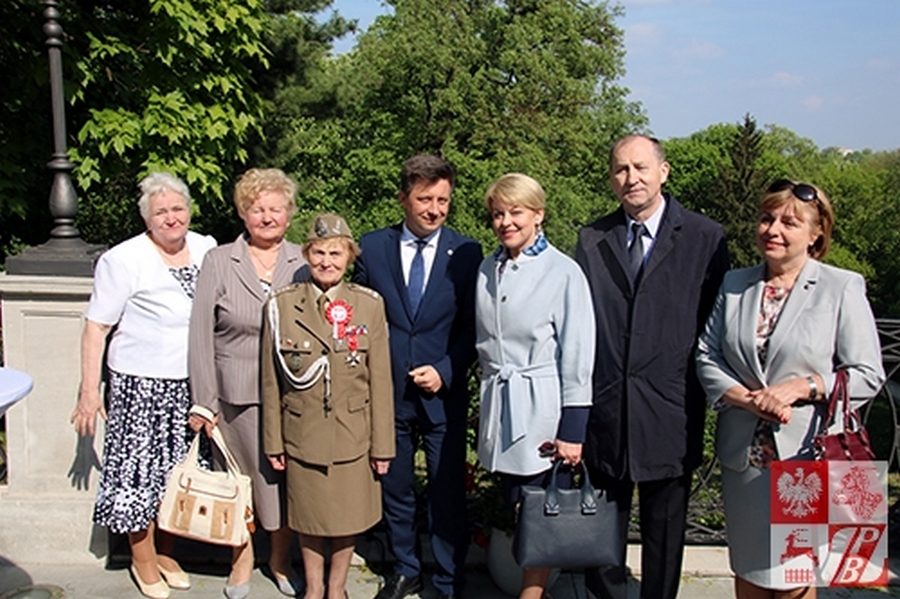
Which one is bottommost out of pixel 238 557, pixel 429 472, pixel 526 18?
pixel 238 557

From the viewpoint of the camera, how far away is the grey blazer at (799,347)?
2.49 metres

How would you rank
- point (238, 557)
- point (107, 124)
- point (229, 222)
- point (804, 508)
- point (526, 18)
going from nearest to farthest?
point (804, 508) → point (238, 557) → point (107, 124) → point (229, 222) → point (526, 18)

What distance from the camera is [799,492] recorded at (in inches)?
101

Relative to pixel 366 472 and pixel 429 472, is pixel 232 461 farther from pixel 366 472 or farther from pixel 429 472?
pixel 429 472

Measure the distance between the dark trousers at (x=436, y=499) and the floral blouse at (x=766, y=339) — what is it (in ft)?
3.88

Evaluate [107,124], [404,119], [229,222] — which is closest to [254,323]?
A: [107,124]

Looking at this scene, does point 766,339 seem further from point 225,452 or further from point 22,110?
point 22,110

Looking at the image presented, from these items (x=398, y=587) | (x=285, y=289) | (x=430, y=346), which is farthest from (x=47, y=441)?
(x=430, y=346)

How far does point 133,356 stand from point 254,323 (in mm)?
539

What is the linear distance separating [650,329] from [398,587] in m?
1.56

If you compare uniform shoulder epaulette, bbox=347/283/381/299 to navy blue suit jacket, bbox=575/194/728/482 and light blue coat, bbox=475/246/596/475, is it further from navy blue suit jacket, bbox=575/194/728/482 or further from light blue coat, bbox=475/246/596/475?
navy blue suit jacket, bbox=575/194/728/482

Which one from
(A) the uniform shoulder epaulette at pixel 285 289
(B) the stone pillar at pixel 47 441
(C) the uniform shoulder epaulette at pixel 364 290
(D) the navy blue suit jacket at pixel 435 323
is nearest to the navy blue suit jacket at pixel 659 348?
(D) the navy blue suit jacket at pixel 435 323

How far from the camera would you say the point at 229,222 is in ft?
42.5

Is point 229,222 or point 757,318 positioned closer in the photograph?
point 757,318
